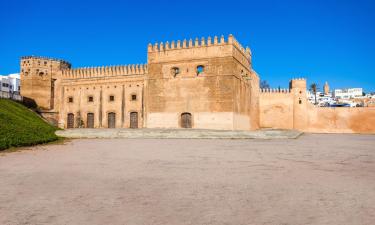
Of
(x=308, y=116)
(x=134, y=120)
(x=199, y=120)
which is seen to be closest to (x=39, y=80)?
(x=134, y=120)

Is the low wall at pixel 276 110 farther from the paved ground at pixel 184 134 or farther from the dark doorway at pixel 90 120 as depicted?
the dark doorway at pixel 90 120

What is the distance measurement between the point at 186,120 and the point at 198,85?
2.79 meters

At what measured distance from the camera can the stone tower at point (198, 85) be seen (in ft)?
73.3

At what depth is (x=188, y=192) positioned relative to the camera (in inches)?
200

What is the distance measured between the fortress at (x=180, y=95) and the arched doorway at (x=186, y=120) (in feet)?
0.25

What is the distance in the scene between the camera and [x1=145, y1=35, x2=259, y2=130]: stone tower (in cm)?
2234

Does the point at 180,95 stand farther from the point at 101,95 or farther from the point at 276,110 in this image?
the point at 276,110

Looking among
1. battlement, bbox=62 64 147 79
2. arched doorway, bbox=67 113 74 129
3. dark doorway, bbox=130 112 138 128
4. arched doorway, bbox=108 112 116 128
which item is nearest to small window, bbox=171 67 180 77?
battlement, bbox=62 64 147 79

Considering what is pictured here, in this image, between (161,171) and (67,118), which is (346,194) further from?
(67,118)

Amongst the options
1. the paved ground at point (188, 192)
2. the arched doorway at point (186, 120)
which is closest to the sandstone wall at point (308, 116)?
the arched doorway at point (186, 120)

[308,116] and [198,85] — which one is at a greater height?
[198,85]

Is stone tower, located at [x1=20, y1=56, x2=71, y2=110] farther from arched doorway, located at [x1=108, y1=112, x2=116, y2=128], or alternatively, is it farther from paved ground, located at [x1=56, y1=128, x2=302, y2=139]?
paved ground, located at [x1=56, y1=128, x2=302, y2=139]

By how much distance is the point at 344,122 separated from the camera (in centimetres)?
3047

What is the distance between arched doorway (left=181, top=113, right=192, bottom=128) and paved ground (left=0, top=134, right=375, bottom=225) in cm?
1511
